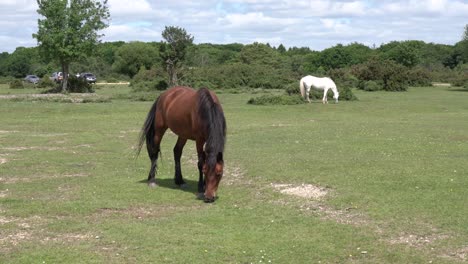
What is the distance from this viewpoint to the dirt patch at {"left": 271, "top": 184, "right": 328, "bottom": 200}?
10.7 meters

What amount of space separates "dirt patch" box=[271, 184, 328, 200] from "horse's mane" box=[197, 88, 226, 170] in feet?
5.75

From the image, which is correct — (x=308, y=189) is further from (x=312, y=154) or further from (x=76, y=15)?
(x=76, y=15)

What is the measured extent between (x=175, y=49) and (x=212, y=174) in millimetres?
39929

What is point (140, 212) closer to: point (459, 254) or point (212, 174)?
point (212, 174)

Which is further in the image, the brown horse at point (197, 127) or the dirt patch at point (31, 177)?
the dirt patch at point (31, 177)

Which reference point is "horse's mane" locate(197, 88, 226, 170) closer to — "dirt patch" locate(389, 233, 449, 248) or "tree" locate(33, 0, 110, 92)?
"dirt patch" locate(389, 233, 449, 248)

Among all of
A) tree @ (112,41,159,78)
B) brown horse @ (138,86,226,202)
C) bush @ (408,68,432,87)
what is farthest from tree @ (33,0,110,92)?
tree @ (112,41,159,78)

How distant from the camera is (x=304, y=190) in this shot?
11133 millimetres

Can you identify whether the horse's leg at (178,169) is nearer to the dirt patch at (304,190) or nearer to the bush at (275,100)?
the dirt patch at (304,190)

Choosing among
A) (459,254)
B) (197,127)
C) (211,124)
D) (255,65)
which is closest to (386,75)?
(255,65)

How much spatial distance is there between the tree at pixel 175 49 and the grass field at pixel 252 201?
92.3ft

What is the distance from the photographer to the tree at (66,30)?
46312mm

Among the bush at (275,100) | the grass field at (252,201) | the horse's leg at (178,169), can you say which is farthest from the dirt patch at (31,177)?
the bush at (275,100)

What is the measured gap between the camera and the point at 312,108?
31.6 metres
